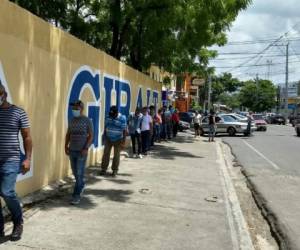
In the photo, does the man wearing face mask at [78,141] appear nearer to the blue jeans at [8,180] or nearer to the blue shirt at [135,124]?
the blue jeans at [8,180]

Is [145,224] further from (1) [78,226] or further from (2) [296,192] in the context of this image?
(2) [296,192]

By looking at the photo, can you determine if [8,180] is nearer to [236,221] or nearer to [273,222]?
[236,221]

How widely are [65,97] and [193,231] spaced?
14.8 feet

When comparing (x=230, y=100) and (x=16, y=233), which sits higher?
(x=230, y=100)

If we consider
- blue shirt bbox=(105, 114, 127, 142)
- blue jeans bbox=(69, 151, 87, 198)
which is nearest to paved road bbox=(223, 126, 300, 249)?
blue jeans bbox=(69, 151, 87, 198)

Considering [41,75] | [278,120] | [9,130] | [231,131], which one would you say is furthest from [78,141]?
[278,120]

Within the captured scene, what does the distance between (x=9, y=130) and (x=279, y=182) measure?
9.09 metres

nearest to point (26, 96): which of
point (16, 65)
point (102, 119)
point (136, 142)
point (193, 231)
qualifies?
point (16, 65)

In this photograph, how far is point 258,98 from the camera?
133125mm

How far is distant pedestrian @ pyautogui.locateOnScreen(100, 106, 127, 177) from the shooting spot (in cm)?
1205

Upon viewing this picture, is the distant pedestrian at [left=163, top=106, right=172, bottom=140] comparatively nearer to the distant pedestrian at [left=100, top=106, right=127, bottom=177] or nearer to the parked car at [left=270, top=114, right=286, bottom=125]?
the distant pedestrian at [left=100, top=106, right=127, bottom=177]

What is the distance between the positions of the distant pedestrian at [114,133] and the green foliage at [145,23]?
20.8 ft

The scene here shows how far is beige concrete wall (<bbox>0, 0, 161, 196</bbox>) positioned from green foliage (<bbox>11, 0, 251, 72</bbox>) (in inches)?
247

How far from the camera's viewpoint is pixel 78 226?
24.1 ft
